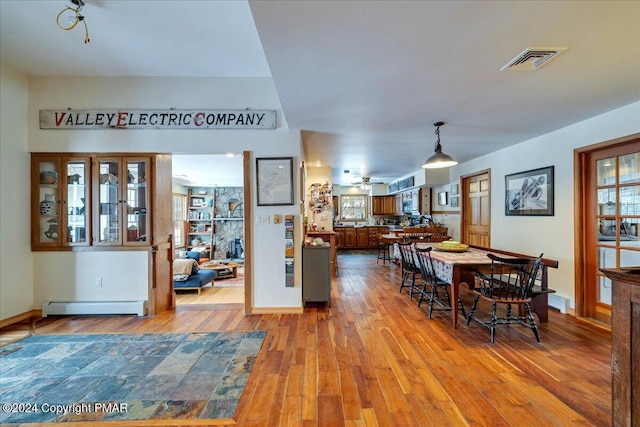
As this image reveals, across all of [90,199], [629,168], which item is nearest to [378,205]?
[629,168]

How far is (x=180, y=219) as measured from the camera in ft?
28.4

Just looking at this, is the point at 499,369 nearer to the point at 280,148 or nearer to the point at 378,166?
the point at 280,148

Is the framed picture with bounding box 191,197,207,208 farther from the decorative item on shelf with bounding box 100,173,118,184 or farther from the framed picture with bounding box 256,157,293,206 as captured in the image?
the framed picture with bounding box 256,157,293,206

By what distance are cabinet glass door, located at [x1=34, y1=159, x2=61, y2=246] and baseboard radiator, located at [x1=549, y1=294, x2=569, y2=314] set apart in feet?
21.0

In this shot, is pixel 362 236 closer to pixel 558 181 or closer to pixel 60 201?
pixel 558 181

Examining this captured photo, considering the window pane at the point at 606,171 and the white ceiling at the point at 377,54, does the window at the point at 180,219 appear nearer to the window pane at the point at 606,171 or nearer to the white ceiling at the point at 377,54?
the white ceiling at the point at 377,54

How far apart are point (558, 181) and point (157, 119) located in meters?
5.20

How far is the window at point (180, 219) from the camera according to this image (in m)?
8.42

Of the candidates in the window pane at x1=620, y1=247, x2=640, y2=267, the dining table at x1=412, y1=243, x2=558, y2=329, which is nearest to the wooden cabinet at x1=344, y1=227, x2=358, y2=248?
the dining table at x1=412, y1=243, x2=558, y2=329

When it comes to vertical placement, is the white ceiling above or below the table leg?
above

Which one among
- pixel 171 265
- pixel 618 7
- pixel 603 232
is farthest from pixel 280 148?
pixel 603 232

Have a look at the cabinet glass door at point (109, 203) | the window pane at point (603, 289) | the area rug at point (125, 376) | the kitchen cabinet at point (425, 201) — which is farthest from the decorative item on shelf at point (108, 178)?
the kitchen cabinet at point (425, 201)

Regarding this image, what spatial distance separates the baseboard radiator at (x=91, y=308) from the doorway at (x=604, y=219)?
542 cm

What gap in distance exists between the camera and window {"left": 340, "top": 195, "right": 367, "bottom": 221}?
10062 millimetres
